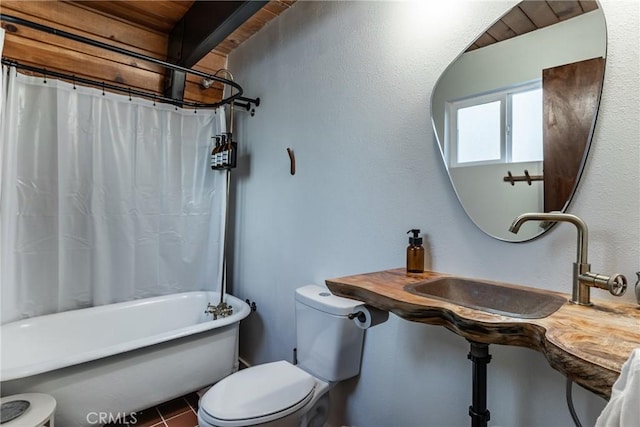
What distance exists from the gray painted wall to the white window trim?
6cm

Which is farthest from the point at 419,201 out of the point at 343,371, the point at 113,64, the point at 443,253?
the point at 113,64

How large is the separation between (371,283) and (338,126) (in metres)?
0.88

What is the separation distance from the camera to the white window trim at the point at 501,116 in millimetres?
1030

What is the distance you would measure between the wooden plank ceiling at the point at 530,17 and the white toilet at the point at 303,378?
109 centimetres

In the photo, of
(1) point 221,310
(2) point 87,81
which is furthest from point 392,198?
(2) point 87,81

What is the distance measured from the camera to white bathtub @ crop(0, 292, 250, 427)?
1396 millimetres

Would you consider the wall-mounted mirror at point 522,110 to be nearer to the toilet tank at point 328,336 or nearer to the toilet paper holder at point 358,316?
the toilet paper holder at point 358,316

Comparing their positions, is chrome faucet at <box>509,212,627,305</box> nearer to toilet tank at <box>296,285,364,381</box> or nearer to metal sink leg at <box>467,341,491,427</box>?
metal sink leg at <box>467,341,491,427</box>

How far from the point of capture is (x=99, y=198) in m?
1.99

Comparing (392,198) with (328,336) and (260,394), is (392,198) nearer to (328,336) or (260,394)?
(328,336)

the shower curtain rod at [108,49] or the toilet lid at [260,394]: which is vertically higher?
the shower curtain rod at [108,49]

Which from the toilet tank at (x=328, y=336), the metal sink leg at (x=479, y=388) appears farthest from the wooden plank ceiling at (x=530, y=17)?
the toilet tank at (x=328, y=336)

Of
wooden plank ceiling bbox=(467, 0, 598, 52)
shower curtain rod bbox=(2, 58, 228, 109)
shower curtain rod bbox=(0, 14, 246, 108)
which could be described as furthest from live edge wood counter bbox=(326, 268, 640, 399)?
shower curtain rod bbox=(2, 58, 228, 109)

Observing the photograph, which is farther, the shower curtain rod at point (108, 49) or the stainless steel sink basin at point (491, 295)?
the shower curtain rod at point (108, 49)
